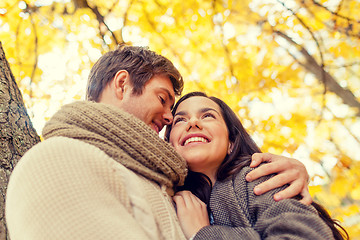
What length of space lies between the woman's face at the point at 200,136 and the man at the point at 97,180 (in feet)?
1.03

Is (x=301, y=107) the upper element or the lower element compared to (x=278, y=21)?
lower

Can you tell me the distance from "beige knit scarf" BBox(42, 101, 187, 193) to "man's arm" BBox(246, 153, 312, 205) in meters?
0.48

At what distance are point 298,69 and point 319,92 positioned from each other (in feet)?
2.61

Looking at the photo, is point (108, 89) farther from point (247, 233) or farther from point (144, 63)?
point (247, 233)

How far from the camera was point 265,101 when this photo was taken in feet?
13.2

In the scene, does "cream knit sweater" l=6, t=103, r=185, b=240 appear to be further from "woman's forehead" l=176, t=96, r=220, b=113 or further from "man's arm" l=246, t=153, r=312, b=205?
"woman's forehead" l=176, t=96, r=220, b=113

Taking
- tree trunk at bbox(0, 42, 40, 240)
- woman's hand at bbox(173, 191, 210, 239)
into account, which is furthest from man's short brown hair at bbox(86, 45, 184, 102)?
woman's hand at bbox(173, 191, 210, 239)

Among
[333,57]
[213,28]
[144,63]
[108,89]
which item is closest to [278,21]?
[213,28]

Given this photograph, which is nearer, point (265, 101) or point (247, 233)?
point (247, 233)

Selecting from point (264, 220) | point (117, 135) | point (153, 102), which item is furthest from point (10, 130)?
point (264, 220)

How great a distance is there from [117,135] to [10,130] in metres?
0.65

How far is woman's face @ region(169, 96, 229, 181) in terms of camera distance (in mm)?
1879

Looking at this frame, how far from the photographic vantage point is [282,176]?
5.11 ft

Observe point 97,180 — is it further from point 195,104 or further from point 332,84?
point 332,84
